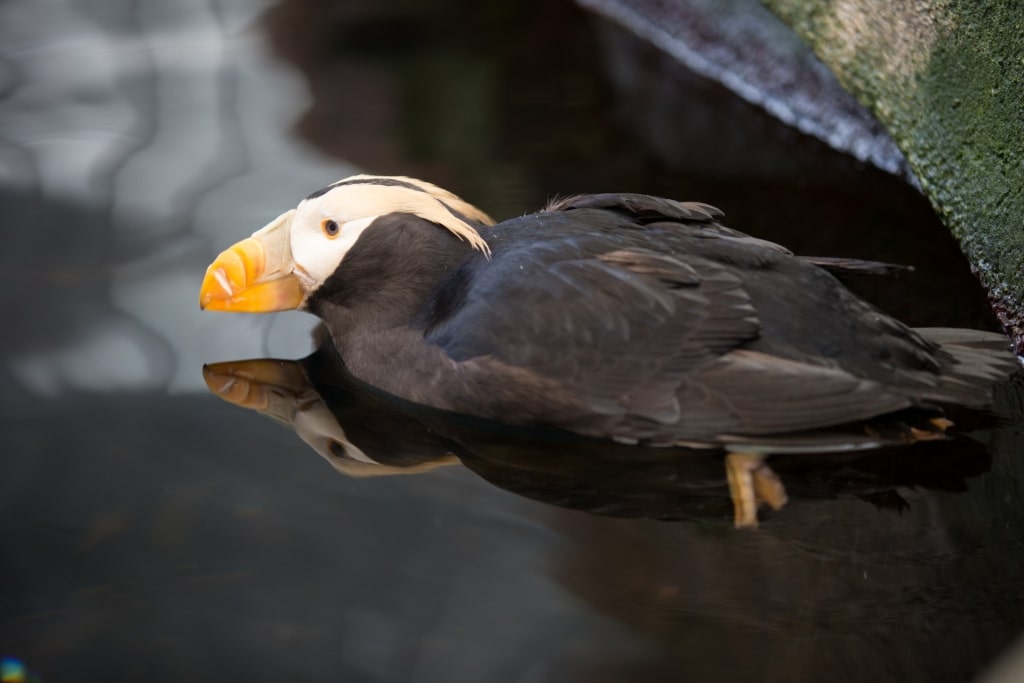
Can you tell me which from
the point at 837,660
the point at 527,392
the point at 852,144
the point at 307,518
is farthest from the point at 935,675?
the point at 852,144

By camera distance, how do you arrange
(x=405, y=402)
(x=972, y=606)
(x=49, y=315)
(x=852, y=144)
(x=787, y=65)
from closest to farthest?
(x=972, y=606)
(x=405, y=402)
(x=49, y=315)
(x=852, y=144)
(x=787, y=65)

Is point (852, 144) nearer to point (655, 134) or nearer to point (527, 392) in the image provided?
point (655, 134)

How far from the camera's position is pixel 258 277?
266cm

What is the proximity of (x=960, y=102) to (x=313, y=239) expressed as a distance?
1.64m

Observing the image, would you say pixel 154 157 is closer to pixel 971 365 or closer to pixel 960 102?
pixel 960 102

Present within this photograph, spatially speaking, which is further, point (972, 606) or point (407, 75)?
point (407, 75)

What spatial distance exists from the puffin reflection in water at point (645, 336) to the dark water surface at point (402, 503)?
112mm

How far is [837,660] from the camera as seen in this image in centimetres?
193

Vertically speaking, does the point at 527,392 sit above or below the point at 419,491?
above

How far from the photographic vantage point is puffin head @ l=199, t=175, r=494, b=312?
2584 mm

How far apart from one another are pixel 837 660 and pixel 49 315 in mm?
1996

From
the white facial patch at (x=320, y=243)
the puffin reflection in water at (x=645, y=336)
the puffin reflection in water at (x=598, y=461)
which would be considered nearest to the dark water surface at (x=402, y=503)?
the puffin reflection in water at (x=598, y=461)

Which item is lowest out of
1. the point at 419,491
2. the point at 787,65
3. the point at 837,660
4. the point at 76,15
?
the point at 76,15

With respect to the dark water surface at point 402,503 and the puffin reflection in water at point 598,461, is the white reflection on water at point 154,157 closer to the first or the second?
the dark water surface at point 402,503
